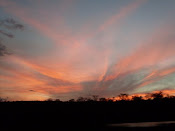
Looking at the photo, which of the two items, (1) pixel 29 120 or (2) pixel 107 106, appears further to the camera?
(2) pixel 107 106

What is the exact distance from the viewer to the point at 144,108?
69250mm

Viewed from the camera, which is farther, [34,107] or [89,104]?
[89,104]

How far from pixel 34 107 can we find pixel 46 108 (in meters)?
4.24

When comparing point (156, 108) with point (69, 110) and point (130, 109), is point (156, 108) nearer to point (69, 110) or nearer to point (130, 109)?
point (130, 109)

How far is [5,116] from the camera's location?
50.1 meters

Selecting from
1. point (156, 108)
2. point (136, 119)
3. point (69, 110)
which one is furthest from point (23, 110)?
point (156, 108)

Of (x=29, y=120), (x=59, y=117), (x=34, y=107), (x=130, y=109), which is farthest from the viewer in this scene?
(x=130, y=109)

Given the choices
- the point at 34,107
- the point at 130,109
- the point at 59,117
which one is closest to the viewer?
the point at 59,117

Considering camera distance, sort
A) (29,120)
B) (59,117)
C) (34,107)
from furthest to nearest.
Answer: (34,107), (59,117), (29,120)

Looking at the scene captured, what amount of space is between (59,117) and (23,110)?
479 inches

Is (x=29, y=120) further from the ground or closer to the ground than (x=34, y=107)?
closer to the ground

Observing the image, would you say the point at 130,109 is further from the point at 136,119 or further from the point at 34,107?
the point at 34,107

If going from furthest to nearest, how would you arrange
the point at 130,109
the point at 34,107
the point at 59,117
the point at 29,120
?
1. the point at 130,109
2. the point at 34,107
3. the point at 59,117
4. the point at 29,120

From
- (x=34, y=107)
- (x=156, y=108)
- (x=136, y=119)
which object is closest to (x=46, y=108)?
(x=34, y=107)
